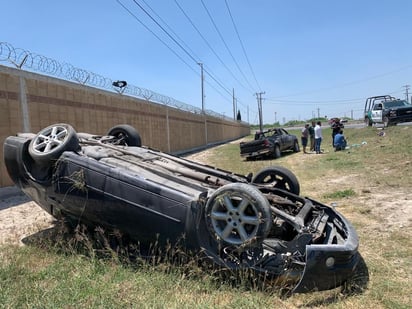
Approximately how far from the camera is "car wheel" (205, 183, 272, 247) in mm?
3156

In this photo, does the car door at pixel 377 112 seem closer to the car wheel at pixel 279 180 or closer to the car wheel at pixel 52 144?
the car wheel at pixel 279 180

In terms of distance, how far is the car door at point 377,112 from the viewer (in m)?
23.1

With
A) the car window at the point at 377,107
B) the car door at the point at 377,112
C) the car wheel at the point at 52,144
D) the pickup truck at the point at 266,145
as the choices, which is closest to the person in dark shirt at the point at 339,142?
the pickup truck at the point at 266,145

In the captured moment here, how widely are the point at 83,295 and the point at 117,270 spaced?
1.88 feet

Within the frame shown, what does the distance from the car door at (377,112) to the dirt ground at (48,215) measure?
1754 cm

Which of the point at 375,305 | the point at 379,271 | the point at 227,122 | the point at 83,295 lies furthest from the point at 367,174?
the point at 227,122

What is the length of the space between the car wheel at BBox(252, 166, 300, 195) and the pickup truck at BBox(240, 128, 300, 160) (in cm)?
1042

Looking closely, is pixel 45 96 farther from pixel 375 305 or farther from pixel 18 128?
pixel 375 305

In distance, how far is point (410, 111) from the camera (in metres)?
21.2

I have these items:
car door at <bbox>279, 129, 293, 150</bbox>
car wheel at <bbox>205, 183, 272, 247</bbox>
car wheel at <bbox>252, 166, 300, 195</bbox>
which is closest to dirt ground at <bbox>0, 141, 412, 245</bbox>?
car wheel at <bbox>252, 166, 300, 195</bbox>

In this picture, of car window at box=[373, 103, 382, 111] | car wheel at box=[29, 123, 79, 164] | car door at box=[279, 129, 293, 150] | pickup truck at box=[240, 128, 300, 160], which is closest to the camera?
car wheel at box=[29, 123, 79, 164]

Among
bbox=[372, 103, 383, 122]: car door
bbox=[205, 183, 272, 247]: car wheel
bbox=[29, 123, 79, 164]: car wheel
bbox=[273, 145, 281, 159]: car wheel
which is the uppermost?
bbox=[372, 103, 383, 122]: car door

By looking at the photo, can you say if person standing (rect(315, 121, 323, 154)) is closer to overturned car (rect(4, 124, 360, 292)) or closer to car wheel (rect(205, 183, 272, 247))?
overturned car (rect(4, 124, 360, 292))

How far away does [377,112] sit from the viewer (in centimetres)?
2350
